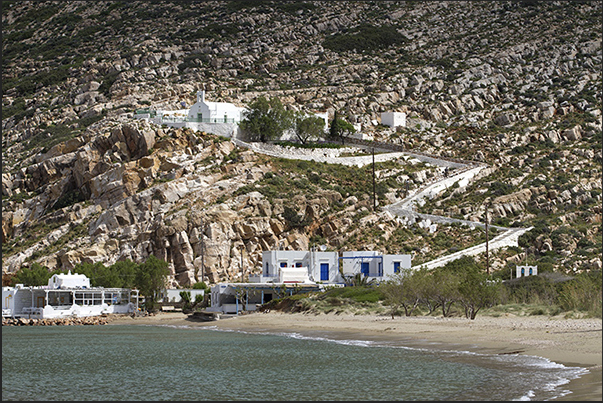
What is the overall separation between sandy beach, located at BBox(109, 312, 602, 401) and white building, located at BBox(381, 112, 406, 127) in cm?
5192

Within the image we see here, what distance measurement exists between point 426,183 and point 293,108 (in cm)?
2417

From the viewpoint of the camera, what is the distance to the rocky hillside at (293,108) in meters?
76.4

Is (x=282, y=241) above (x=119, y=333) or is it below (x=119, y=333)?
above

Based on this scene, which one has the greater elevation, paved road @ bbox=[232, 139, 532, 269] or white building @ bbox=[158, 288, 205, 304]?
paved road @ bbox=[232, 139, 532, 269]

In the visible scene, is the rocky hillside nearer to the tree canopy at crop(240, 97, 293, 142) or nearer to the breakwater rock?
the tree canopy at crop(240, 97, 293, 142)

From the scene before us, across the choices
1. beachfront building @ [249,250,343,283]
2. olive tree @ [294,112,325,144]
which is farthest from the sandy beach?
olive tree @ [294,112,325,144]

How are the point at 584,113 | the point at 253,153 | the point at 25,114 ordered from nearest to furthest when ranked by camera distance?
1. the point at 253,153
2. the point at 584,113
3. the point at 25,114

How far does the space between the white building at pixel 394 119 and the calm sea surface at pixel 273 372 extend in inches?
2596

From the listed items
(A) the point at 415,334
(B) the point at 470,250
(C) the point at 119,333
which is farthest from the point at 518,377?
(B) the point at 470,250

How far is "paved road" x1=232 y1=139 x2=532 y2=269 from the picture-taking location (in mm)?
72062

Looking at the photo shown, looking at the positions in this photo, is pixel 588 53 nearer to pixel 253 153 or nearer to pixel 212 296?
pixel 253 153

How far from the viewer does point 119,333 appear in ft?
182

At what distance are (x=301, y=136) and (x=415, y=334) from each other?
193 feet

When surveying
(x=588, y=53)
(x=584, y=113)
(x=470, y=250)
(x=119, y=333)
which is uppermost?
(x=588, y=53)
